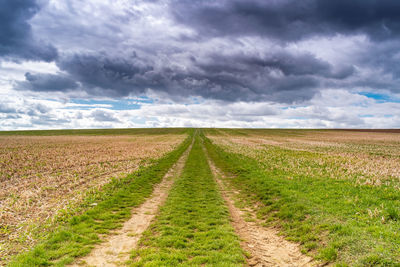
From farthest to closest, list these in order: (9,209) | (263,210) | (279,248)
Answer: (263,210)
(9,209)
(279,248)

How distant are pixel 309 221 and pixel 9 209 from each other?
14229mm

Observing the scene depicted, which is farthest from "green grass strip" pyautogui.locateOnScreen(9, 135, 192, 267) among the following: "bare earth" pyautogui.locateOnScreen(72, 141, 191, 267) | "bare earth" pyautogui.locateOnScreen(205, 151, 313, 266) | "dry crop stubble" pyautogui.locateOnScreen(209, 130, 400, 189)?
"dry crop stubble" pyautogui.locateOnScreen(209, 130, 400, 189)

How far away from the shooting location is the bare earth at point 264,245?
7.30m

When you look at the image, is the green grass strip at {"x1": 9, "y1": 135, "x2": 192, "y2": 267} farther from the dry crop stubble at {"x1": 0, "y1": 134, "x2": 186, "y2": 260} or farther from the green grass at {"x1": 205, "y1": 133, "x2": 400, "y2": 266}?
the green grass at {"x1": 205, "y1": 133, "x2": 400, "y2": 266}

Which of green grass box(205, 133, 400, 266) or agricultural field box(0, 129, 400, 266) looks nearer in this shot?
green grass box(205, 133, 400, 266)

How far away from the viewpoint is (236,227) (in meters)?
9.88

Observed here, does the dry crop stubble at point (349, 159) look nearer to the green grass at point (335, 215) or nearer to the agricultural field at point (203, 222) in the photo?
the agricultural field at point (203, 222)

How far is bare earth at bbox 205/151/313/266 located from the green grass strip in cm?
538

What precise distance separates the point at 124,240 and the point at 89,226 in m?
2.31

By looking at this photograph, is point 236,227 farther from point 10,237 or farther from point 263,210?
point 10,237

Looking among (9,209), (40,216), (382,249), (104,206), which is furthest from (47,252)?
(382,249)

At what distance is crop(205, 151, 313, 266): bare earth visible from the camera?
7.30m

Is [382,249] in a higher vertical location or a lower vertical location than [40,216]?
higher

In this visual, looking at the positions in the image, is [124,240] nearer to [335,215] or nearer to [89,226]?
[89,226]
